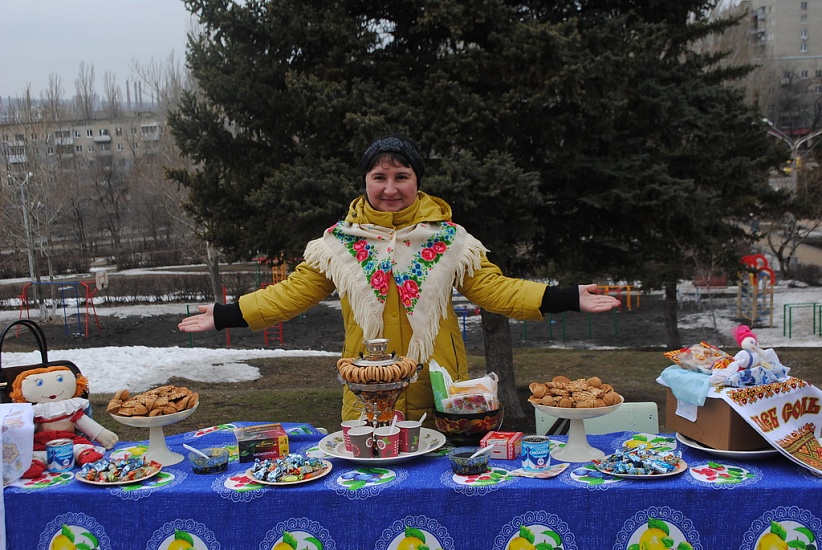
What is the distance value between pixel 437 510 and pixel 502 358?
5.59 m

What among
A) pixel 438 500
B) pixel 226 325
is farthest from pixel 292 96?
pixel 438 500

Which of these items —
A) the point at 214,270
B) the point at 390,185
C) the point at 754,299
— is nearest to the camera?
the point at 390,185

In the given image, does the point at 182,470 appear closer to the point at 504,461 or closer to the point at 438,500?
the point at 438,500

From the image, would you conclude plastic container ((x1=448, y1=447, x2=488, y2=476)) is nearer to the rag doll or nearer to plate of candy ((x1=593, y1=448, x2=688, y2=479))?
plate of candy ((x1=593, y1=448, x2=688, y2=479))

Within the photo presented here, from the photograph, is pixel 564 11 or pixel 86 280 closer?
pixel 564 11

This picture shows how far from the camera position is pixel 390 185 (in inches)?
112

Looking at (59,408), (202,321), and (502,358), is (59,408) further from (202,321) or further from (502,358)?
(502,358)

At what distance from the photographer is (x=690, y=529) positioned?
7.29 ft

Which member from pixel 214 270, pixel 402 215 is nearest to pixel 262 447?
pixel 402 215

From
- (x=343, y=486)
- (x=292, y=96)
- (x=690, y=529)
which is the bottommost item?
(x=690, y=529)

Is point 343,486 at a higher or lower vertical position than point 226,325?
lower

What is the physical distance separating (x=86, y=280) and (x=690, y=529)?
94.1 ft

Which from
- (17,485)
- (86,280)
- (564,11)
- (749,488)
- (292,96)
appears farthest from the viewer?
(86,280)

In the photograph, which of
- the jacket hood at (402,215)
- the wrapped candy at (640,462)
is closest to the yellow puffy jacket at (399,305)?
the jacket hood at (402,215)
